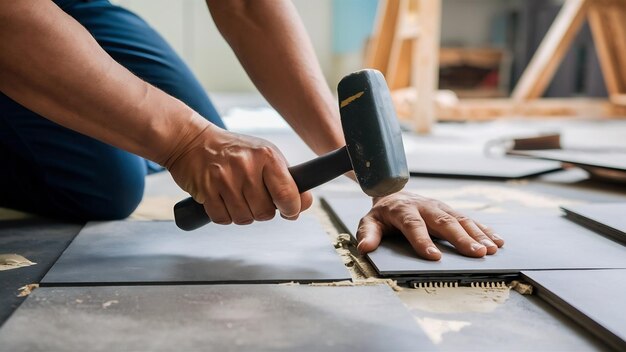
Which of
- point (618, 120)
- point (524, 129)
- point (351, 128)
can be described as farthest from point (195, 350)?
point (618, 120)

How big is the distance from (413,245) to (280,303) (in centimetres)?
31

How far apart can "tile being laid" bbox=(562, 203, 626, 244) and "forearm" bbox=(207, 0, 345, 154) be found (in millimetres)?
601

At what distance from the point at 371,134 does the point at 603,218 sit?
2.45 feet

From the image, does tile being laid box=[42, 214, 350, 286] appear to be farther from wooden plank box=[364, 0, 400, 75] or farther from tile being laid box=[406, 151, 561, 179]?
wooden plank box=[364, 0, 400, 75]

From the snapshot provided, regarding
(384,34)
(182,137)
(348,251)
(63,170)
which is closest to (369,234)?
(348,251)

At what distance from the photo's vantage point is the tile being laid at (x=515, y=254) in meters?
1.03

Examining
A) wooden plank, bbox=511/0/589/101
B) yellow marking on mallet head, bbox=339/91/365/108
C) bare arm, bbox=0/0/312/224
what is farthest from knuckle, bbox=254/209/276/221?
wooden plank, bbox=511/0/589/101

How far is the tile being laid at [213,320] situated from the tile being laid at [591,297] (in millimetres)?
242

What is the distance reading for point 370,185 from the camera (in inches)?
36.3

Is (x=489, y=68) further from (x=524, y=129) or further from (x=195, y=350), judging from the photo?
(x=195, y=350)

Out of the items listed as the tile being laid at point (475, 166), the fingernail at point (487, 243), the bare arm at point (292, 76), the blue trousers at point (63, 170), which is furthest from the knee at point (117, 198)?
the tile being laid at point (475, 166)

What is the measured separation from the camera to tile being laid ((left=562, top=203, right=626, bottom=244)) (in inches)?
50.6

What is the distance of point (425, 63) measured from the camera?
12.0 ft

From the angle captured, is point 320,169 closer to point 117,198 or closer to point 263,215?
point 263,215
